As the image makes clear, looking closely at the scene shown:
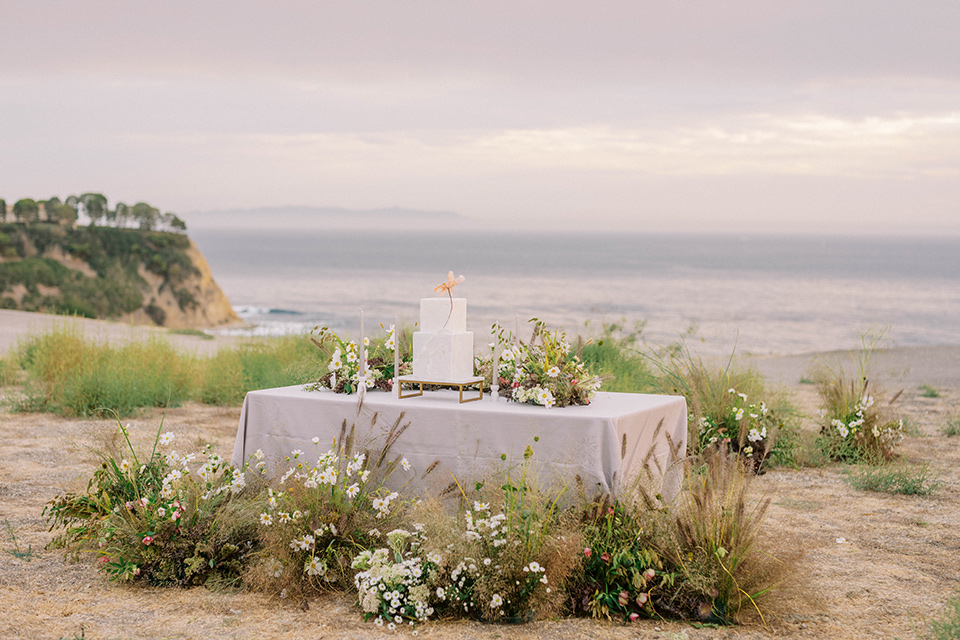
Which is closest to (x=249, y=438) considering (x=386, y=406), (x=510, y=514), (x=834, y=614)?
(x=386, y=406)

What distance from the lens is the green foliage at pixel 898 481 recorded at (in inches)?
244

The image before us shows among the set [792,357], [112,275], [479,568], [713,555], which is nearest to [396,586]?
[479,568]

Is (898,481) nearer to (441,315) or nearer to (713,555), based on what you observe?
(713,555)

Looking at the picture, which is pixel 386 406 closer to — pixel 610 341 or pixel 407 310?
pixel 610 341

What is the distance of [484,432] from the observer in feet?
13.6

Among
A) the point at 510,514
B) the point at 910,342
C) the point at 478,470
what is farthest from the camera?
the point at 910,342

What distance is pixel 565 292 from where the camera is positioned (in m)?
51.7

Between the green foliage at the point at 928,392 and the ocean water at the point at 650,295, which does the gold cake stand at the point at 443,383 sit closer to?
the ocean water at the point at 650,295

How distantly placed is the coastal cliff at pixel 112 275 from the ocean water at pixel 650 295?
2636 millimetres

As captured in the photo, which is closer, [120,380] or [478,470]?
[478,470]

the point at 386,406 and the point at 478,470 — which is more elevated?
the point at 386,406

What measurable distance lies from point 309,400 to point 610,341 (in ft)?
18.4

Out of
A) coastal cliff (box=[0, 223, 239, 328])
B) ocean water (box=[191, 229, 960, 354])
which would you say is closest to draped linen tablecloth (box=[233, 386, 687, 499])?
ocean water (box=[191, 229, 960, 354])

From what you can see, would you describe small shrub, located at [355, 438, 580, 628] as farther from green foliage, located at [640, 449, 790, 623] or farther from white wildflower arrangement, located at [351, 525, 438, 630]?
green foliage, located at [640, 449, 790, 623]
